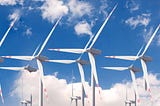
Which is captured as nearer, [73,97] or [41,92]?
[41,92]

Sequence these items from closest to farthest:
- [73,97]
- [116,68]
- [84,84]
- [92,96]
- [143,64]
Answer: [92,96] → [84,84] → [143,64] → [116,68] → [73,97]

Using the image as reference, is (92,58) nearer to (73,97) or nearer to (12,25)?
(12,25)

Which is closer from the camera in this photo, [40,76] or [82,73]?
[40,76]

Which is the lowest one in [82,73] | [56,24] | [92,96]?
[92,96]

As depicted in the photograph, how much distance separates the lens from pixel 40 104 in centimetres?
11356

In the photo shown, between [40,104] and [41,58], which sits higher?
[41,58]

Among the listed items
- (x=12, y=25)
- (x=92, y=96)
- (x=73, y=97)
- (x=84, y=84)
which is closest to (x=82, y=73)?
(x=84, y=84)

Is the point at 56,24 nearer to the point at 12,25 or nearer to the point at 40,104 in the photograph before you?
the point at 12,25

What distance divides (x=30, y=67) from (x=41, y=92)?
16.2 metres

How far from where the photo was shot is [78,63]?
127688mm

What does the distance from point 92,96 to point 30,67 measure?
25.6m

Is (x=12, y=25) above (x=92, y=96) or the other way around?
above

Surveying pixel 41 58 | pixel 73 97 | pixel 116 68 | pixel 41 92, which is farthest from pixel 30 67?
pixel 73 97

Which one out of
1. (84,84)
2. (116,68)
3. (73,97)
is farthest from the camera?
(73,97)
